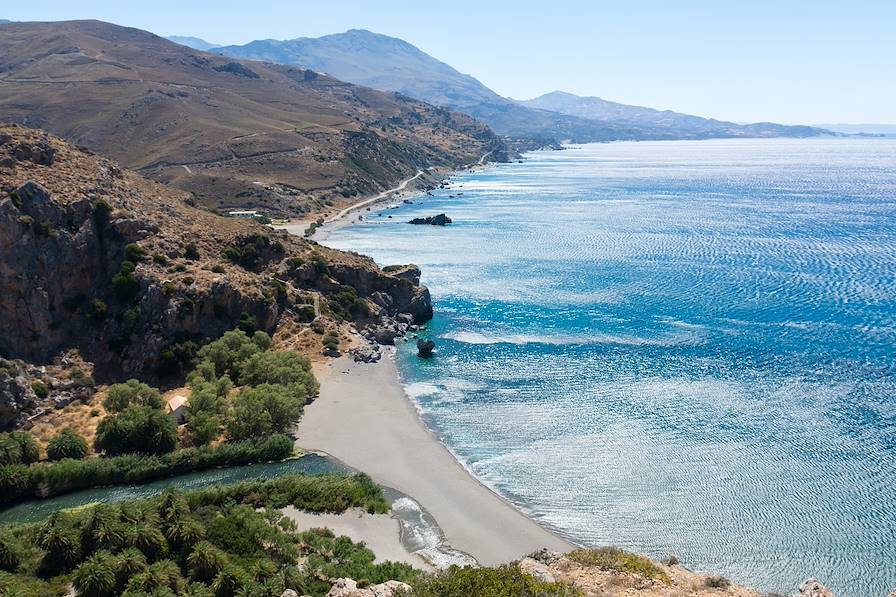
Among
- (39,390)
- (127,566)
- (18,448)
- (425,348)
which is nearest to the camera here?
(127,566)

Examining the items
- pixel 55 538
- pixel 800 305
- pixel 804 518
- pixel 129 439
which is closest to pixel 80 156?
pixel 129 439

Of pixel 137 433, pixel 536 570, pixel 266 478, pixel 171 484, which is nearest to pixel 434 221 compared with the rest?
pixel 137 433

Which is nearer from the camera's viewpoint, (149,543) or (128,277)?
(149,543)

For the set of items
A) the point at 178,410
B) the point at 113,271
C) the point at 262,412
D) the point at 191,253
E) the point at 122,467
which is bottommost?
the point at 122,467

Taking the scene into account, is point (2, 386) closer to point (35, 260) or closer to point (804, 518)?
point (35, 260)

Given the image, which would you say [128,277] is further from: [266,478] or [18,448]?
[266,478]

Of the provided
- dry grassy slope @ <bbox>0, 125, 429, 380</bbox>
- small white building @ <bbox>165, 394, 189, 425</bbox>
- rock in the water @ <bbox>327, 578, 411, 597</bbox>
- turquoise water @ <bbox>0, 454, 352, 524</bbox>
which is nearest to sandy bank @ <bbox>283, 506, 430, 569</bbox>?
turquoise water @ <bbox>0, 454, 352, 524</bbox>

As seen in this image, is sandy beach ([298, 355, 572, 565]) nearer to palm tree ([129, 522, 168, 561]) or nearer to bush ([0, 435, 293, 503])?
bush ([0, 435, 293, 503])
